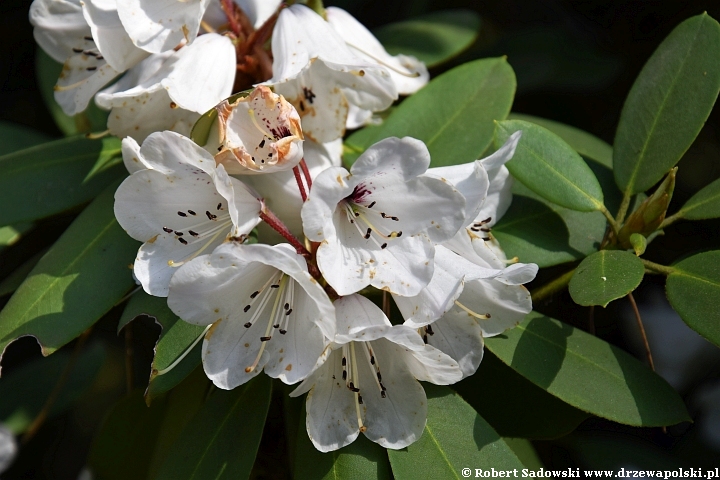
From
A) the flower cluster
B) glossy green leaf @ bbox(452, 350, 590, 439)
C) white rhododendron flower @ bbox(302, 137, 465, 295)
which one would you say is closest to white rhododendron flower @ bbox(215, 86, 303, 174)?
the flower cluster

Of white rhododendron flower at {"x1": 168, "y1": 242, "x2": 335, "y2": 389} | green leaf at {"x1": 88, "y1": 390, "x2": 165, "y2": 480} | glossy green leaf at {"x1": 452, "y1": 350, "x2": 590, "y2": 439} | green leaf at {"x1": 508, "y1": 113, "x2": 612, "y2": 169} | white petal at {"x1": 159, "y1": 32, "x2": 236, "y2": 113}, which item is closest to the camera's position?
white rhododendron flower at {"x1": 168, "y1": 242, "x2": 335, "y2": 389}

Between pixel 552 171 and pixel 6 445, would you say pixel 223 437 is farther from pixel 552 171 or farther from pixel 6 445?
pixel 6 445

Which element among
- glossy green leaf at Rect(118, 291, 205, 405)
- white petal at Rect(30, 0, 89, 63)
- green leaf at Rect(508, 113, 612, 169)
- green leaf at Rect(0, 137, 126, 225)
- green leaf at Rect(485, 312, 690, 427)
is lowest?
green leaf at Rect(485, 312, 690, 427)

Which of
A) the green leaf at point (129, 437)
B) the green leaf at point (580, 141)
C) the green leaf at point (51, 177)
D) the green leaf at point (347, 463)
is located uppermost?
the green leaf at point (580, 141)

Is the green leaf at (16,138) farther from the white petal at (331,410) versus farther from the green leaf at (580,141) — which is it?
the green leaf at (580,141)

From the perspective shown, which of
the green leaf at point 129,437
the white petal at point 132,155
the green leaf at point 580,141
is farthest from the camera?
the green leaf at point 129,437

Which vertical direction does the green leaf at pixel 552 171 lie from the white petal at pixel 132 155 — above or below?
below

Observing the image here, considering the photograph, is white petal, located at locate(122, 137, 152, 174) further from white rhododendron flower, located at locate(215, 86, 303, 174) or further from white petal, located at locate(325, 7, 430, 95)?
white petal, located at locate(325, 7, 430, 95)

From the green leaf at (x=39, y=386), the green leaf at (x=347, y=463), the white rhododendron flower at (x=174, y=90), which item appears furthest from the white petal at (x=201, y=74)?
the green leaf at (x=39, y=386)
